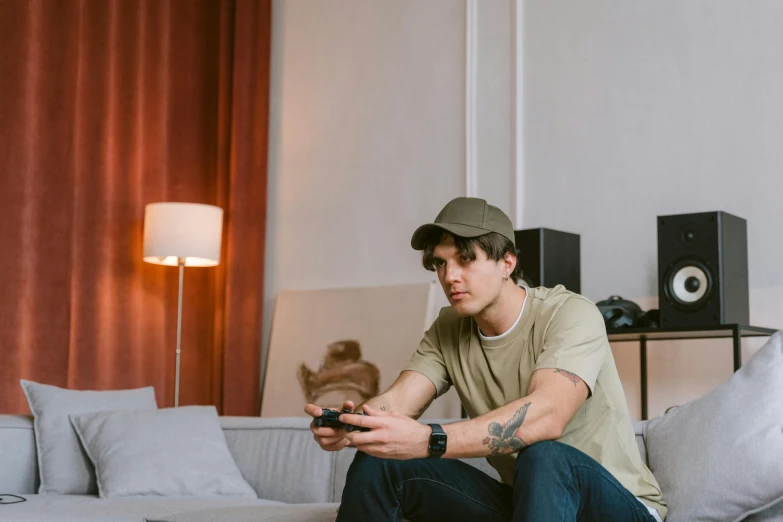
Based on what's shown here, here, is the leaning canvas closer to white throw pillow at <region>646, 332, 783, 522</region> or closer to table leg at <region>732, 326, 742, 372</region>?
table leg at <region>732, 326, 742, 372</region>

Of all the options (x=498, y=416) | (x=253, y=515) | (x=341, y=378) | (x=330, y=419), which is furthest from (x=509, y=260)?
(x=341, y=378)

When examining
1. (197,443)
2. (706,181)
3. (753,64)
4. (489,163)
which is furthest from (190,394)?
(753,64)

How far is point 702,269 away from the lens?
3004 millimetres

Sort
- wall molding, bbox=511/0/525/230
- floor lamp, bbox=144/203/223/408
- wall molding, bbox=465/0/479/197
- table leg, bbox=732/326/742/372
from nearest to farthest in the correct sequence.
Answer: table leg, bbox=732/326/742/372 < wall molding, bbox=511/0/525/230 < wall molding, bbox=465/0/479/197 < floor lamp, bbox=144/203/223/408

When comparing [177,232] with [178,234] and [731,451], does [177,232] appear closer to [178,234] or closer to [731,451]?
[178,234]

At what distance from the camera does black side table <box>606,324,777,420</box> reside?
2963mm

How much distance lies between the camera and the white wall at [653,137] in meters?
3.32

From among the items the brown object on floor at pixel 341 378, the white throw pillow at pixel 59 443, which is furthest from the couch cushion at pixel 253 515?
the brown object on floor at pixel 341 378

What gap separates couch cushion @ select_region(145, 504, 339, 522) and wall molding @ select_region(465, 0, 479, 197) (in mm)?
1861

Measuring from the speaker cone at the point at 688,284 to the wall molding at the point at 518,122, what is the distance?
3.05ft

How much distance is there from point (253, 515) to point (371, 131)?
2437 millimetres

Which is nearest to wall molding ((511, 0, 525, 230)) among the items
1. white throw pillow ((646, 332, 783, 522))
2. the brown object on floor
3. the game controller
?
the brown object on floor

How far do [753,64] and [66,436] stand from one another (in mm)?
2744

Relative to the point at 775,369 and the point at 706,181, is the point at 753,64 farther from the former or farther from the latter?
the point at 775,369
